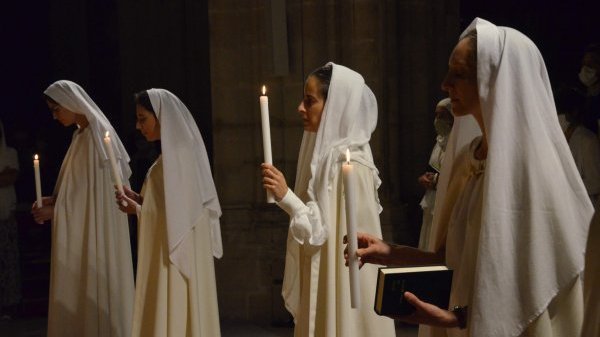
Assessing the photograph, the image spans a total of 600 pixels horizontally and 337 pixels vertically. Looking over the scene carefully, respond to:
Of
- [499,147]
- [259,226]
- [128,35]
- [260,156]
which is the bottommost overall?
[259,226]

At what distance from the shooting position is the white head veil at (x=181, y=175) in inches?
193

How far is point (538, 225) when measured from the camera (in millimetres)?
2338

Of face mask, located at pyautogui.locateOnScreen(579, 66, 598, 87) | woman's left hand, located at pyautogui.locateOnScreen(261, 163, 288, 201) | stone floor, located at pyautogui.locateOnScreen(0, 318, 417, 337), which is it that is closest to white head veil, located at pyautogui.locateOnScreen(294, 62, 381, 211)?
woman's left hand, located at pyautogui.locateOnScreen(261, 163, 288, 201)

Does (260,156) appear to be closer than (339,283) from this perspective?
No

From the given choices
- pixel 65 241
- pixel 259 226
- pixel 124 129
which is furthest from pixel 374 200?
pixel 124 129

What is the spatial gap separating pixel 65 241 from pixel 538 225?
446 cm

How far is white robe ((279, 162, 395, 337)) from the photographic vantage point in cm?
416

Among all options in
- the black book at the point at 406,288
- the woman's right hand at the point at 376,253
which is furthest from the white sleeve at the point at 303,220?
the black book at the point at 406,288

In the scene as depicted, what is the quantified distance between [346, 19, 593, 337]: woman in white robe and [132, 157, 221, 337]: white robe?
264 cm

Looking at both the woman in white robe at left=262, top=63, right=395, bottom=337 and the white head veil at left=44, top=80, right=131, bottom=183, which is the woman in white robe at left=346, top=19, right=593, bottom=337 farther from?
the white head veil at left=44, top=80, right=131, bottom=183

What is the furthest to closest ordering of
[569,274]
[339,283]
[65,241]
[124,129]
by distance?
[124,129]
[65,241]
[339,283]
[569,274]

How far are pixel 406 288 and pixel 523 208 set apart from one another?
1.26ft

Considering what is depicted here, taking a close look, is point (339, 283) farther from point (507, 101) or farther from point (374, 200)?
point (507, 101)

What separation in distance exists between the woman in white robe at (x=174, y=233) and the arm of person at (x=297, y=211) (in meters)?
1.05
